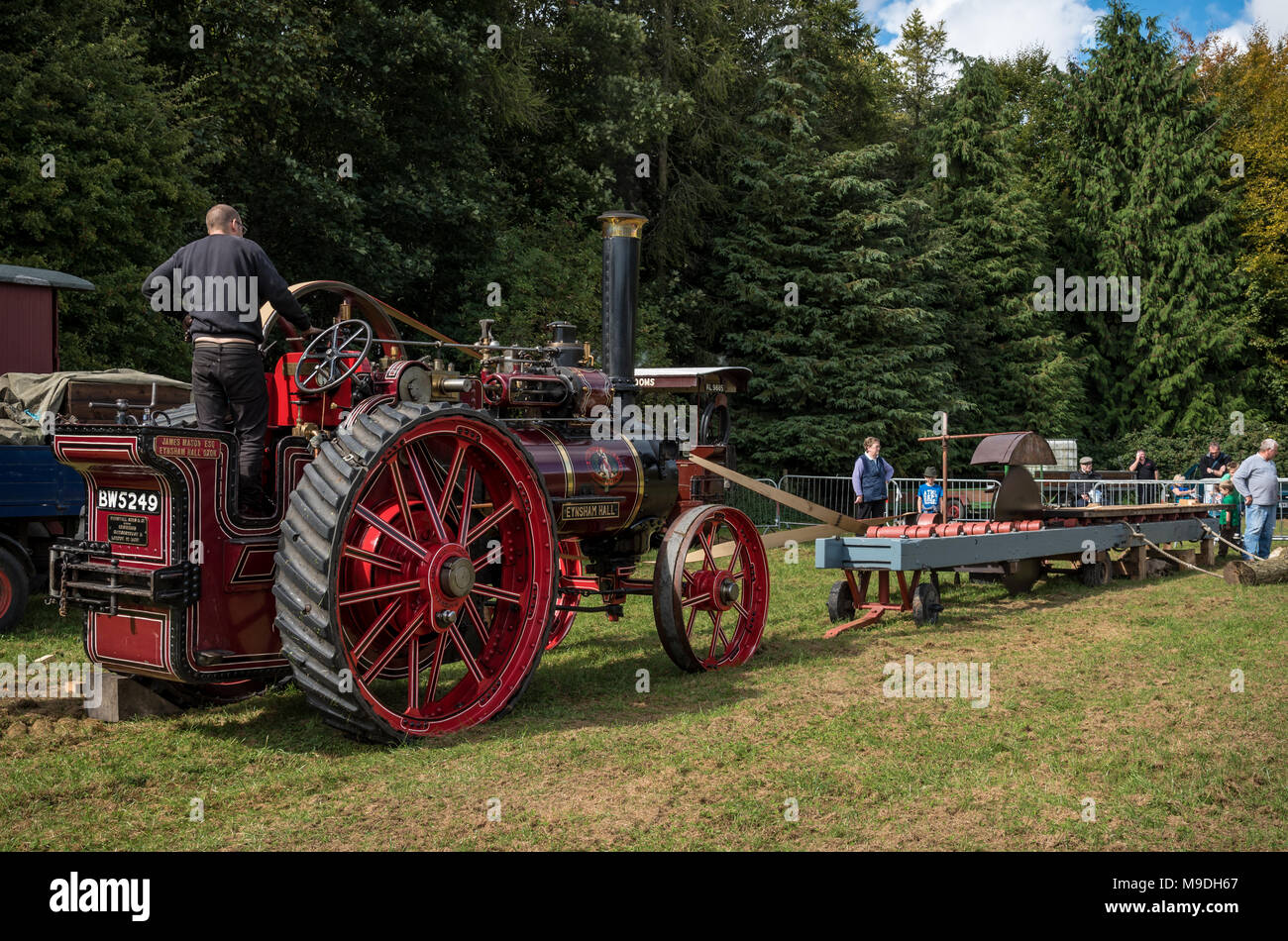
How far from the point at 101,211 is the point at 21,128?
1.28 m

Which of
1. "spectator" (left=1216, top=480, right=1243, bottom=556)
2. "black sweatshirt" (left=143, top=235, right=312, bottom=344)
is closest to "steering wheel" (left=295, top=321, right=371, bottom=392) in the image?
"black sweatshirt" (left=143, top=235, right=312, bottom=344)

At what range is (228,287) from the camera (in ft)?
18.2

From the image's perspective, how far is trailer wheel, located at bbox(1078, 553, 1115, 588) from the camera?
12625 millimetres

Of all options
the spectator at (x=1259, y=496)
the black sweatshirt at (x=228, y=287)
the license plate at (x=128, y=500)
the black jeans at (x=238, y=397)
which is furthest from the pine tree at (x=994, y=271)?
the license plate at (x=128, y=500)

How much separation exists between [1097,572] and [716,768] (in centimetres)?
870

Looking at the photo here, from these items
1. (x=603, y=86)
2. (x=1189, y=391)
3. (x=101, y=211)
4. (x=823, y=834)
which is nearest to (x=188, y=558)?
(x=823, y=834)

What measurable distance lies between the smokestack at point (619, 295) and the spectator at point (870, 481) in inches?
310

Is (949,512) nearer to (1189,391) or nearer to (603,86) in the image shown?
(603,86)

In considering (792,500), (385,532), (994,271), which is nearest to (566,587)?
(385,532)

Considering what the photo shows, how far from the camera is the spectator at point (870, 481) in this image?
1546 centimetres

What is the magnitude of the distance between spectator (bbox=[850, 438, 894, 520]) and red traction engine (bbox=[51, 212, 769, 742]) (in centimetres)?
772

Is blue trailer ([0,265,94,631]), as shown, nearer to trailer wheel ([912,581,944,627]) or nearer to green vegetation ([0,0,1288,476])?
green vegetation ([0,0,1288,476])

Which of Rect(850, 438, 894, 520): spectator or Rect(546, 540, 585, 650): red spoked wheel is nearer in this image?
Rect(546, 540, 585, 650): red spoked wheel

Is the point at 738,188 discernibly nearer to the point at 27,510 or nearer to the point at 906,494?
the point at 906,494
